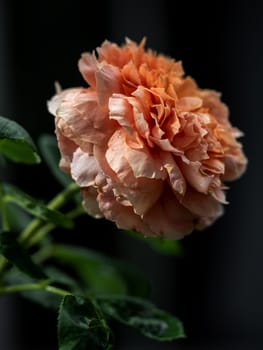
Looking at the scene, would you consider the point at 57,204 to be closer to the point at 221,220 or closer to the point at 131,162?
the point at 131,162

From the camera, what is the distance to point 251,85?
1498 mm

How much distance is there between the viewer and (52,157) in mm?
563

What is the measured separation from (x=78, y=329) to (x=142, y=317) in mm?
95

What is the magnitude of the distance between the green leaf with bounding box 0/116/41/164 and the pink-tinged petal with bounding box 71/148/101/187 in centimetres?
4

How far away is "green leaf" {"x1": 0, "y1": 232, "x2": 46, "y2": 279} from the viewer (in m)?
0.44

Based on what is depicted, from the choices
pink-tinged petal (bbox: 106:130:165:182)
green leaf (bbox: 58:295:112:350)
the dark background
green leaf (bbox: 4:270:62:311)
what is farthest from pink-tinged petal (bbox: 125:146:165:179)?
the dark background

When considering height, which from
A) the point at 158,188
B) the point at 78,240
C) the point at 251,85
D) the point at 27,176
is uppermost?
the point at 158,188

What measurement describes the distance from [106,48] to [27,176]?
901mm

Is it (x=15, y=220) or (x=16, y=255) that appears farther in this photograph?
(x=15, y=220)

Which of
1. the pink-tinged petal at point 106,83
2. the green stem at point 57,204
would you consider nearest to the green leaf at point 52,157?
the green stem at point 57,204

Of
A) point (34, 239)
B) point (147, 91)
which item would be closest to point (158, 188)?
point (147, 91)

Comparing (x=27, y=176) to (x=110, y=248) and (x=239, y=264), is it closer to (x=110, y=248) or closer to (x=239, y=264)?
(x=110, y=248)

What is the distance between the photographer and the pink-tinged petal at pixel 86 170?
1.36ft

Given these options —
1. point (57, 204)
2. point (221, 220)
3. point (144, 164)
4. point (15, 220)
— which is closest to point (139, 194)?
point (144, 164)
